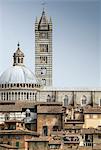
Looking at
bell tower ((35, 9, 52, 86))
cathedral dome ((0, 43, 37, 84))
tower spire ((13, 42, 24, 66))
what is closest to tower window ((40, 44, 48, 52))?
bell tower ((35, 9, 52, 86))

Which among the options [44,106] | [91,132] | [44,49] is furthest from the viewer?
[44,49]

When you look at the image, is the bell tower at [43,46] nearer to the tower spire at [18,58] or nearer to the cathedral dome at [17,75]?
the tower spire at [18,58]

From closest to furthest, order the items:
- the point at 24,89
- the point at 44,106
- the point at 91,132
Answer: the point at 91,132 → the point at 44,106 → the point at 24,89

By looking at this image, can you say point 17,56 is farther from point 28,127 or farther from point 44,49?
point 28,127

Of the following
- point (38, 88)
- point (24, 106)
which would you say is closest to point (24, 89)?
point (38, 88)

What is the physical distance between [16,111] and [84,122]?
3.76 m

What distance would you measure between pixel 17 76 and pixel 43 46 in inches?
431

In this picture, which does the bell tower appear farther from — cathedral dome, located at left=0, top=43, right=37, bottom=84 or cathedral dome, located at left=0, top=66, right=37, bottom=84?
cathedral dome, located at left=0, top=66, right=37, bottom=84

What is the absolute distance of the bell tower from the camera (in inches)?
2723

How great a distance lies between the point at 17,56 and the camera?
6225 centimetres

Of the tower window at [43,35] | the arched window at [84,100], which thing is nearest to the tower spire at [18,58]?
the arched window at [84,100]

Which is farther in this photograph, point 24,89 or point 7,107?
point 24,89

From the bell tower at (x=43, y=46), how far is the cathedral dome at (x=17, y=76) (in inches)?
328

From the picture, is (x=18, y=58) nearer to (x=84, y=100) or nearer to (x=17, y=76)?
(x=17, y=76)
